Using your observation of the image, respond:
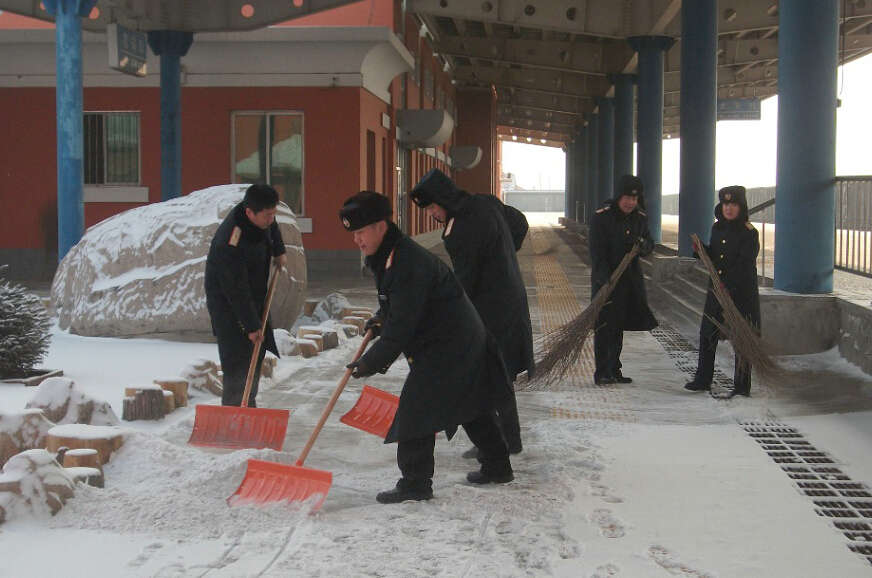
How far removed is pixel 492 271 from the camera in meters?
6.17

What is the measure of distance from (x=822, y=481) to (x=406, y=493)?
85.8 inches

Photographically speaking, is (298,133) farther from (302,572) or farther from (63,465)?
(302,572)

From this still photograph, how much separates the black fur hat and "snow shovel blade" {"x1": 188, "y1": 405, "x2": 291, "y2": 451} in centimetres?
154

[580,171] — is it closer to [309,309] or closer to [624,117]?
[624,117]

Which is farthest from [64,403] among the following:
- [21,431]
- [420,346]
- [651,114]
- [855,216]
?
[651,114]

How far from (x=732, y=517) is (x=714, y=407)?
2.81 m

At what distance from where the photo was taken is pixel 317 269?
19.4 metres

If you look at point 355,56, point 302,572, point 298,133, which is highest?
point 355,56

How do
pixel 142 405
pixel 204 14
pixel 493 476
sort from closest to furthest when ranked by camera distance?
1. pixel 493 476
2. pixel 142 405
3. pixel 204 14

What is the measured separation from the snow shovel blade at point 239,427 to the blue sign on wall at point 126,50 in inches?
356

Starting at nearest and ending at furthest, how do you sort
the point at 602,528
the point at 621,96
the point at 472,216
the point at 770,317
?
the point at 602,528, the point at 472,216, the point at 770,317, the point at 621,96

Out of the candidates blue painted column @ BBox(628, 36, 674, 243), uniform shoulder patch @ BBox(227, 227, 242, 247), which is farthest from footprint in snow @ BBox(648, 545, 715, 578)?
blue painted column @ BBox(628, 36, 674, 243)

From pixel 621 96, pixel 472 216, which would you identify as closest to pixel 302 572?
pixel 472 216

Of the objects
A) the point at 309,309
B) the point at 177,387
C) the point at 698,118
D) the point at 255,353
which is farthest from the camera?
the point at 698,118
